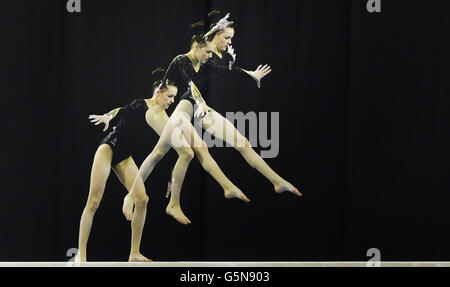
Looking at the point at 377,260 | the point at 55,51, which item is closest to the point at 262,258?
the point at 377,260

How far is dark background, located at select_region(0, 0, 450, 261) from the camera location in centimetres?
356

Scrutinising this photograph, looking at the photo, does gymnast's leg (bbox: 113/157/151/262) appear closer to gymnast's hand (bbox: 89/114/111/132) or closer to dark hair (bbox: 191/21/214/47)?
gymnast's hand (bbox: 89/114/111/132)

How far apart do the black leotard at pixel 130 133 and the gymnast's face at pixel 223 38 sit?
2.22 feet

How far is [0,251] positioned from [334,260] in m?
2.42

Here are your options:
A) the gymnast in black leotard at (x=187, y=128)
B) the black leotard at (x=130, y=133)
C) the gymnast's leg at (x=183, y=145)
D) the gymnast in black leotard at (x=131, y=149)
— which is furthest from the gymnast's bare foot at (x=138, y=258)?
the black leotard at (x=130, y=133)

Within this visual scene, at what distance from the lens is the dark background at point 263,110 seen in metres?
3.56

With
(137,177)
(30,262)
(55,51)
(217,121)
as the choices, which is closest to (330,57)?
(217,121)

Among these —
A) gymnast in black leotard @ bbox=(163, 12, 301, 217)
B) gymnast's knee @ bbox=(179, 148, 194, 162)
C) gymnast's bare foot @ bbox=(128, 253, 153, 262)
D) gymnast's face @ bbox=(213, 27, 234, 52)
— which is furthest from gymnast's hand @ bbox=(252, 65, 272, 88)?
gymnast's bare foot @ bbox=(128, 253, 153, 262)

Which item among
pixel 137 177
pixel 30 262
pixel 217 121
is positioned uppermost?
pixel 217 121

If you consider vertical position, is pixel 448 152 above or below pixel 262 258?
above

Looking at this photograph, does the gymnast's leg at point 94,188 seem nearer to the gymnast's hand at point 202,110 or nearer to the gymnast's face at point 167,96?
the gymnast's face at point 167,96

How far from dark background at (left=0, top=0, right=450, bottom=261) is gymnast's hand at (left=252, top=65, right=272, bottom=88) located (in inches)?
1.8

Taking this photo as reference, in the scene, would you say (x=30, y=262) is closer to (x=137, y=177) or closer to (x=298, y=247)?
(x=137, y=177)

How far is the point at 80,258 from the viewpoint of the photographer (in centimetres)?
359
